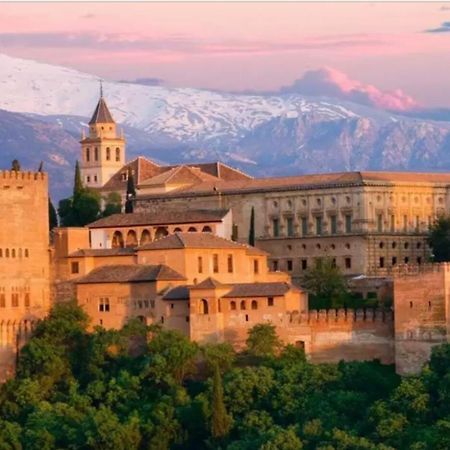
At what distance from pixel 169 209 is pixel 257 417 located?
2683 cm

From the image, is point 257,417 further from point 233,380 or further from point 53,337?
point 53,337

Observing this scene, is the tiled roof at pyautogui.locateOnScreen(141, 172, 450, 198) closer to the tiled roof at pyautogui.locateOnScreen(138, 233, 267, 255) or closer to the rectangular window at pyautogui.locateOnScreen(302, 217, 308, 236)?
the rectangular window at pyautogui.locateOnScreen(302, 217, 308, 236)

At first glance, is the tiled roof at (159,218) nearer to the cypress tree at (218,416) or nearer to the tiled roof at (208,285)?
the tiled roof at (208,285)

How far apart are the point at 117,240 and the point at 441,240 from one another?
1305 cm

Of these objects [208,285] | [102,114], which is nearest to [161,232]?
[208,285]

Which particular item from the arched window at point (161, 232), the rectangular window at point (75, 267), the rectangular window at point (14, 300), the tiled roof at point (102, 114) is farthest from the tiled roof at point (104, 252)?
the tiled roof at point (102, 114)

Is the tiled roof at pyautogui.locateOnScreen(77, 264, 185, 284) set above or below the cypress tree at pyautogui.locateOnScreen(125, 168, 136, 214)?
below

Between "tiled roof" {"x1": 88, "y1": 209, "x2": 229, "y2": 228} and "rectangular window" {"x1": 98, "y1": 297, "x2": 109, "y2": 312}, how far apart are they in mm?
9625

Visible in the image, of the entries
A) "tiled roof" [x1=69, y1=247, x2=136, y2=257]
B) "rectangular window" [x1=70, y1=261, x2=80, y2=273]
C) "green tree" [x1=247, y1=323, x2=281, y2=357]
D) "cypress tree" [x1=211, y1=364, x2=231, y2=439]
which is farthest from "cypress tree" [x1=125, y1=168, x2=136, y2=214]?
"cypress tree" [x1=211, y1=364, x2=231, y2=439]

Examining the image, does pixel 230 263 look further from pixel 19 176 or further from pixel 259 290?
pixel 19 176

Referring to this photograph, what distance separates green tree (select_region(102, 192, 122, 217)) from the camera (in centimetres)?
10862

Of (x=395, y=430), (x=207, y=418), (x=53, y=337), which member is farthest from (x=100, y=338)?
(x=395, y=430)

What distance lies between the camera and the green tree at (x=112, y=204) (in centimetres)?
10862

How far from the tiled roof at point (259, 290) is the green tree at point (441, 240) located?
40.4ft
